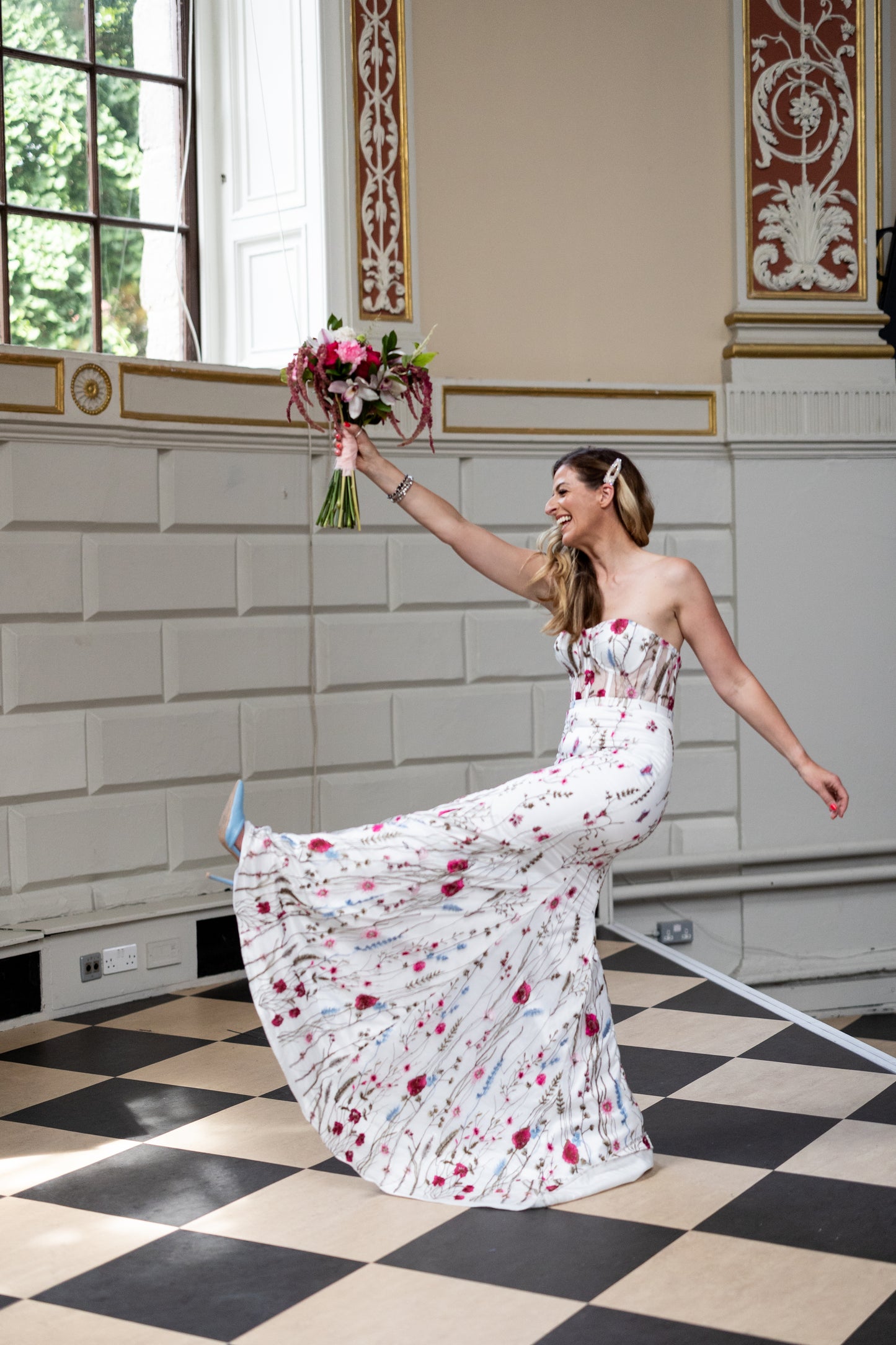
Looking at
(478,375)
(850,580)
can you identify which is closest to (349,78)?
(478,375)

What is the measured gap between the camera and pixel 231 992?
16.5 feet

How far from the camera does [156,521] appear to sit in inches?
208

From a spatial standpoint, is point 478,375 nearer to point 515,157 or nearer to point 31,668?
point 515,157

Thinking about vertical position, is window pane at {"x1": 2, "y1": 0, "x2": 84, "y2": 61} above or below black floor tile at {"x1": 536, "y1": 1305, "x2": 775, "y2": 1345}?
above

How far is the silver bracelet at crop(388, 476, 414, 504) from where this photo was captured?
11.9ft

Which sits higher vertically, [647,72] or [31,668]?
[647,72]

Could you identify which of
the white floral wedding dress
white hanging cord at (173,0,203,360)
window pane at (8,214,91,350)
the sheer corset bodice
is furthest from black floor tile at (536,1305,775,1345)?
white hanging cord at (173,0,203,360)

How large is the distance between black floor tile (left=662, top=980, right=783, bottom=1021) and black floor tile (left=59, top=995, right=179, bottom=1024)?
5.62ft

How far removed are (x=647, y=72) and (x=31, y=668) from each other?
362cm

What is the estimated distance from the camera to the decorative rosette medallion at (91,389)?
199 inches

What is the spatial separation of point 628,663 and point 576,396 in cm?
296

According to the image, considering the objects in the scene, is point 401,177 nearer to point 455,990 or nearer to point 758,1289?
point 455,990

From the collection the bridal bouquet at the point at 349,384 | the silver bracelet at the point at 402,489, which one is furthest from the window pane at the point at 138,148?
the silver bracelet at the point at 402,489

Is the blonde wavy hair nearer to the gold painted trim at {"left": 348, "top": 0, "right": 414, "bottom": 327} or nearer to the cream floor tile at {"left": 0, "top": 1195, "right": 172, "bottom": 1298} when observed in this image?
the cream floor tile at {"left": 0, "top": 1195, "right": 172, "bottom": 1298}
